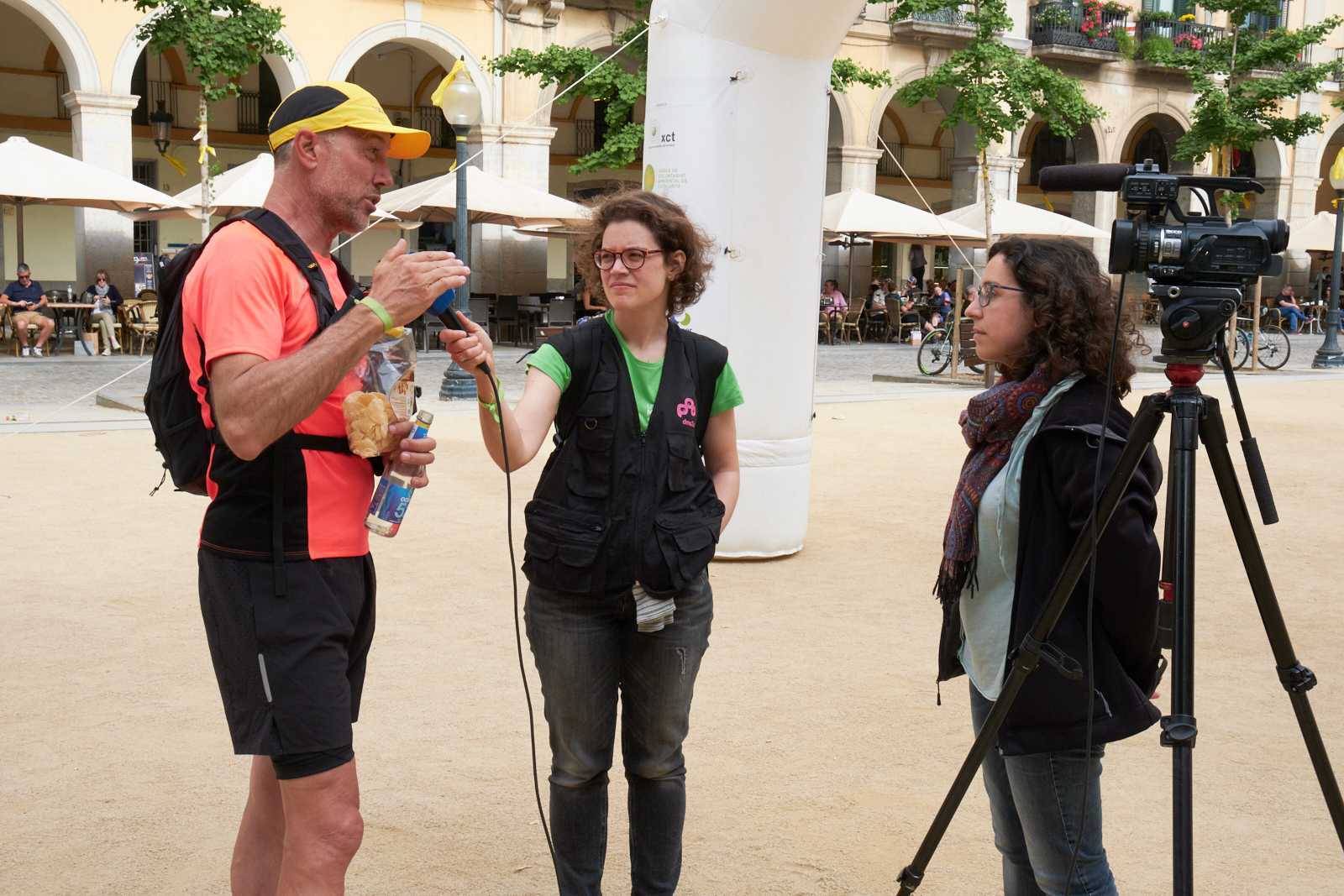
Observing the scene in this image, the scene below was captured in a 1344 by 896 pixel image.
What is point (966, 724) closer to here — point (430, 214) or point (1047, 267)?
point (1047, 267)

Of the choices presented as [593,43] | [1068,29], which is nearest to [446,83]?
[593,43]

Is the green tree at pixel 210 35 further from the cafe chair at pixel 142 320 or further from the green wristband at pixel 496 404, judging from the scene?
the green wristband at pixel 496 404

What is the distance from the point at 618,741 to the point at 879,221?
18286mm

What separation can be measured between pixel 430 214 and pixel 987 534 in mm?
17964

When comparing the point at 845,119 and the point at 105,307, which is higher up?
the point at 845,119

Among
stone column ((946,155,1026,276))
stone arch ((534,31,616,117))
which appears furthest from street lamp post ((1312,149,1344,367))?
stone arch ((534,31,616,117))

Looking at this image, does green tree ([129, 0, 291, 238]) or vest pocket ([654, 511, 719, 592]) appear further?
green tree ([129, 0, 291, 238])

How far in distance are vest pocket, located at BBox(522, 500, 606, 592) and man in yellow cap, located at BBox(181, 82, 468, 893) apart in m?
0.38

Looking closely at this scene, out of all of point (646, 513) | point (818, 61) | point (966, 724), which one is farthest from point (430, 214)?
point (646, 513)

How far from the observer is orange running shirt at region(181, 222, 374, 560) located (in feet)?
7.80

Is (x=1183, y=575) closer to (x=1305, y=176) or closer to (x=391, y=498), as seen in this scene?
(x=391, y=498)

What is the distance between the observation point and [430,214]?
65.5 feet

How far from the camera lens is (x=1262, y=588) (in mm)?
2559

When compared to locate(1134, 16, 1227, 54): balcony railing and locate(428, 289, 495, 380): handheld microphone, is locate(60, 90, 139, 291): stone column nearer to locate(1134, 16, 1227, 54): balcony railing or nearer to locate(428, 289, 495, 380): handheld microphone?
locate(428, 289, 495, 380): handheld microphone
